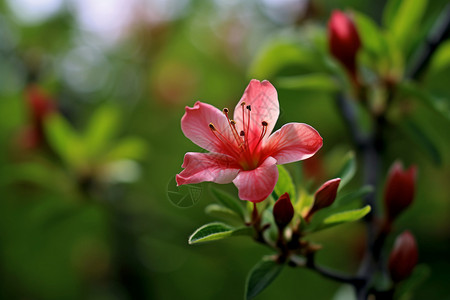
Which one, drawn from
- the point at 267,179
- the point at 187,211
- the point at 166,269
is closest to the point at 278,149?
the point at 267,179

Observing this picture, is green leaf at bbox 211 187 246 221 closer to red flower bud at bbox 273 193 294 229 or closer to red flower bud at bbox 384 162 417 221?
red flower bud at bbox 273 193 294 229

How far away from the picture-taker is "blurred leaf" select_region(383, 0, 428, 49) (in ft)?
5.60

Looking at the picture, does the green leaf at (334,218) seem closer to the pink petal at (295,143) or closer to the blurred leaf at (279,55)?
the pink petal at (295,143)

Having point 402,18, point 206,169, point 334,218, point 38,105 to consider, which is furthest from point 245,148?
point 38,105

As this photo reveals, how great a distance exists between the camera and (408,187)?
1.36 m

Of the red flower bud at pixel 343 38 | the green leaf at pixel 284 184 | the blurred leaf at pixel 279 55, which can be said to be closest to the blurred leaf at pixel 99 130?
the blurred leaf at pixel 279 55

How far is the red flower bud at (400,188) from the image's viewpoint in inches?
53.4

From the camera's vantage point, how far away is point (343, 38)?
158 centimetres

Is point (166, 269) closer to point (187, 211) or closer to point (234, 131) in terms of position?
point (187, 211)

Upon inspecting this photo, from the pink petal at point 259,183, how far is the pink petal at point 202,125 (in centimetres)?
12

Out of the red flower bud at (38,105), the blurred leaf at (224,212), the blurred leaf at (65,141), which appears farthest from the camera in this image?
the red flower bud at (38,105)

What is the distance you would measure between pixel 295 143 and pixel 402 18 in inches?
39.0

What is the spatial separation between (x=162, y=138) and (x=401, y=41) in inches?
73.1

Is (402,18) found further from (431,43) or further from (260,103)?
(260,103)
